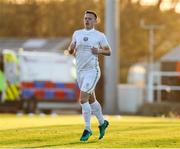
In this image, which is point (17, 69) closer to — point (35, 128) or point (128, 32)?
point (35, 128)

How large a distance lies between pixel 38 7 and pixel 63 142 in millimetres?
54162

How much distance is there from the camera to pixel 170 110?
3262 centimetres

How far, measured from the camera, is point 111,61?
37969 millimetres

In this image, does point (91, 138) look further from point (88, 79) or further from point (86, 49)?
point (86, 49)

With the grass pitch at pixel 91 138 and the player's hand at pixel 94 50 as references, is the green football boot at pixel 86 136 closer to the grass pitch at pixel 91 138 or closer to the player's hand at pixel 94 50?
the grass pitch at pixel 91 138

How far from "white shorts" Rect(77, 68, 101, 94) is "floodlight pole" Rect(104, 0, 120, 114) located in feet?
75.3

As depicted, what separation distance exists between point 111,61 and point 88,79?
24010 millimetres

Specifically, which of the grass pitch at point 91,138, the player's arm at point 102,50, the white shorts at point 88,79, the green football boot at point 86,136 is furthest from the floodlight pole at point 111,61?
the green football boot at point 86,136

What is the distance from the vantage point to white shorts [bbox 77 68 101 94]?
13922mm

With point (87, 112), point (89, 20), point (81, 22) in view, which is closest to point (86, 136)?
point (87, 112)

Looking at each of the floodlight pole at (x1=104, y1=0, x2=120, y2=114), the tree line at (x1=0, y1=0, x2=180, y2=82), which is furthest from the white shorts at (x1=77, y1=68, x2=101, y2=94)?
the tree line at (x1=0, y1=0, x2=180, y2=82)

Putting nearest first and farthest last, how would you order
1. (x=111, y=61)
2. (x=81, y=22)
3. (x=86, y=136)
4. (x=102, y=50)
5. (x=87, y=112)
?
(x=86, y=136) < (x=87, y=112) < (x=102, y=50) < (x=111, y=61) < (x=81, y=22)

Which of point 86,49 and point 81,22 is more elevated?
point 86,49

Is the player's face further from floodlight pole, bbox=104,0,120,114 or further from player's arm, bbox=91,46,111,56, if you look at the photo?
floodlight pole, bbox=104,0,120,114
